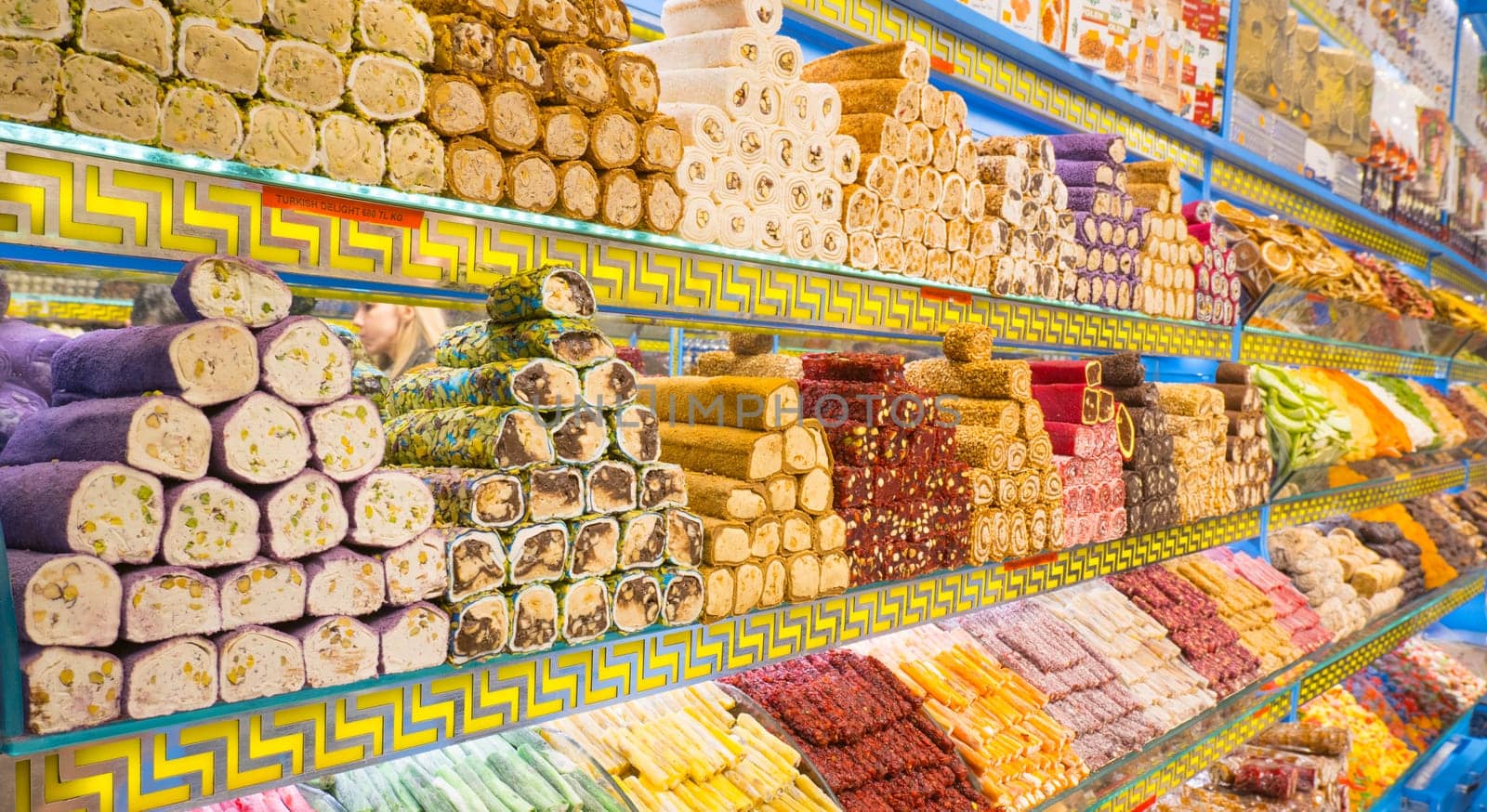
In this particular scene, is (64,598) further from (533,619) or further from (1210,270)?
(1210,270)

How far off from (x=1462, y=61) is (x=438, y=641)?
979 cm

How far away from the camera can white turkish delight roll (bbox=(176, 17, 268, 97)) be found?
4.39ft

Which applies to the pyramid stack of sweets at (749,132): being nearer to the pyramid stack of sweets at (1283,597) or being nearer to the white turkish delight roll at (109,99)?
the white turkish delight roll at (109,99)

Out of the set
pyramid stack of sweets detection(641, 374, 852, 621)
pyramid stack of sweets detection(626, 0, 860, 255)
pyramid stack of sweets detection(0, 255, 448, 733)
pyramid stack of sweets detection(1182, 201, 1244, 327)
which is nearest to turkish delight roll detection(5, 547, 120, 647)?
pyramid stack of sweets detection(0, 255, 448, 733)

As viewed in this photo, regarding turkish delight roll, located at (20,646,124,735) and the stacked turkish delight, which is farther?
the stacked turkish delight

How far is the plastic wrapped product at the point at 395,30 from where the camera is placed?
1.50 metres

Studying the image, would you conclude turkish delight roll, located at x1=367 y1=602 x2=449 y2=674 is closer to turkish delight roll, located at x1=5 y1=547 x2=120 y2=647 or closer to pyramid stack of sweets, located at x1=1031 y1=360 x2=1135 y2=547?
turkish delight roll, located at x1=5 y1=547 x2=120 y2=647

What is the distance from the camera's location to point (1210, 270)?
4.04m

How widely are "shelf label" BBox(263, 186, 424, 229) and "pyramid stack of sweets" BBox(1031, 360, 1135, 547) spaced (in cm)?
190

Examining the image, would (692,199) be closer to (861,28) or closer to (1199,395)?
(861,28)

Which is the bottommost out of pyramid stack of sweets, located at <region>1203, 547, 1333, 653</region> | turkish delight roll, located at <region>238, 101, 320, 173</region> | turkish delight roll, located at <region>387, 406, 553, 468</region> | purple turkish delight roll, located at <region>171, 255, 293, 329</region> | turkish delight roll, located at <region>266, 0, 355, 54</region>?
pyramid stack of sweets, located at <region>1203, 547, 1333, 653</region>

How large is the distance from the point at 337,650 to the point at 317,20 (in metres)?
0.89

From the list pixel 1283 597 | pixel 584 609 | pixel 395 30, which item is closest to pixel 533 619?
pixel 584 609

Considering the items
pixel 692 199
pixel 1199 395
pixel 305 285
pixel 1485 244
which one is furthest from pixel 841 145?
pixel 1485 244
